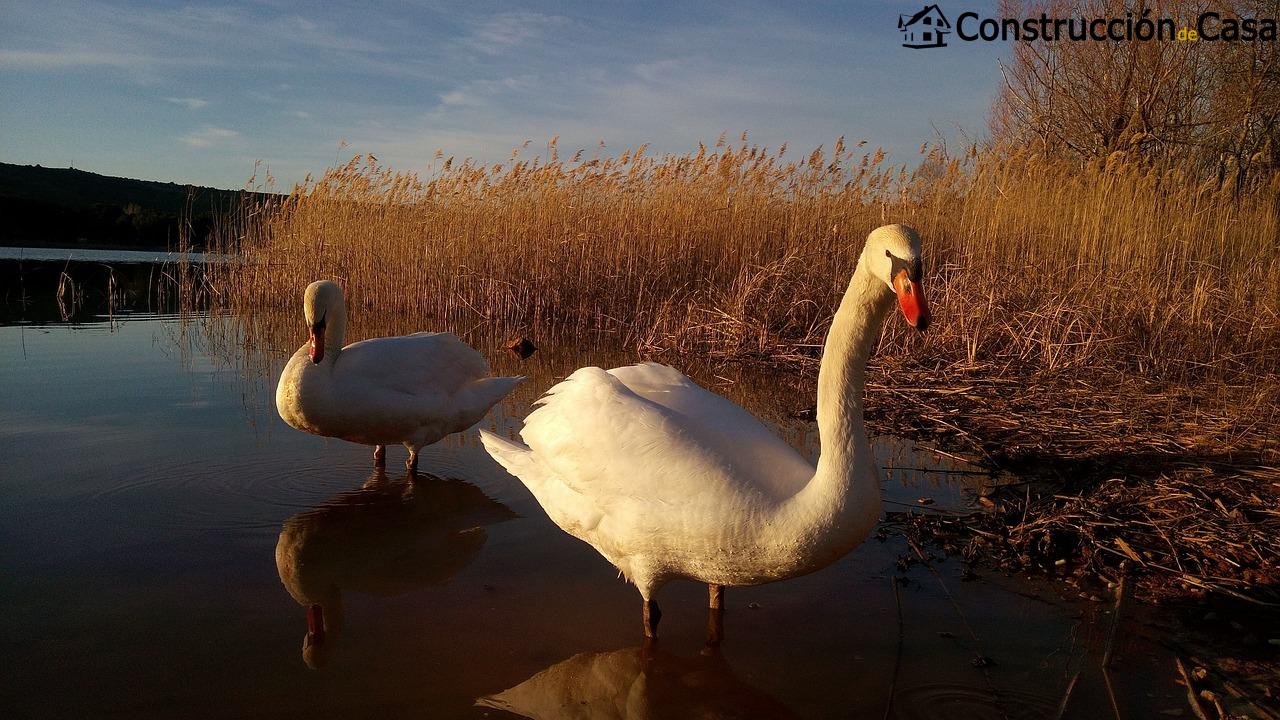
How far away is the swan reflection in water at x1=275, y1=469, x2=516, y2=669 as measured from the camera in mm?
3271

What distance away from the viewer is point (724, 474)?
2.70 metres

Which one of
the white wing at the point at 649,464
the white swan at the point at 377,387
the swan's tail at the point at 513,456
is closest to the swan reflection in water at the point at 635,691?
the white wing at the point at 649,464

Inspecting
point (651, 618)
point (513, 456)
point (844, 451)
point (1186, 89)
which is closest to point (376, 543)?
point (513, 456)

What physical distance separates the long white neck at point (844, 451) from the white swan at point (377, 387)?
3104mm

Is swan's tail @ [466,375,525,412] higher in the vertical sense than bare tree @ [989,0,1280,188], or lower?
lower

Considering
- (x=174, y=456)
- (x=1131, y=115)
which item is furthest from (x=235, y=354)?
(x=1131, y=115)

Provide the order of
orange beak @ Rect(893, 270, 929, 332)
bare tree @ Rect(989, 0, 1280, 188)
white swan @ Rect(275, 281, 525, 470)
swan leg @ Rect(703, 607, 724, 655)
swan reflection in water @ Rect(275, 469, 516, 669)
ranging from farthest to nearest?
bare tree @ Rect(989, 0, 1280, 188)
white swan @ Rect(275, 281, 525, 470)
swan reflection in water @ Rect(275, 469, 516, 669)
swan leg @ Rect(703, 607, 724, 655)
orange beak @ Rect(893, 270, 929, 332)

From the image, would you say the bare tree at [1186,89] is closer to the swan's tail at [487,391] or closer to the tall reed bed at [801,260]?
the tall reed bed at [801,260]

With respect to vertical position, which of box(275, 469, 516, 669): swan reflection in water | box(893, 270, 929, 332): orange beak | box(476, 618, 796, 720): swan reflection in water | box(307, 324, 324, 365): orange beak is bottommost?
box(476, 618, 796, 720): swan reflection in water

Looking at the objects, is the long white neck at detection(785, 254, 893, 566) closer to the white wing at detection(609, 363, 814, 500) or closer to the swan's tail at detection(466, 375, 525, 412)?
the white wing at detection(609, 363, 814, 500)

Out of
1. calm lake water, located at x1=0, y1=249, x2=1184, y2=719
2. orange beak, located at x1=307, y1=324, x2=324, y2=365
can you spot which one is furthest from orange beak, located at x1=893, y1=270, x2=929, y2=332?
orange beak, located at x1=307, y1=324, x2=324, y2=365

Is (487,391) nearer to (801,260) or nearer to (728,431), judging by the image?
(728,431)

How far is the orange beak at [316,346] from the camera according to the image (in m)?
4.92

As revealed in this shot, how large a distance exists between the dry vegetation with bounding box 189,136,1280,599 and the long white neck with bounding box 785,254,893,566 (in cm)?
194
